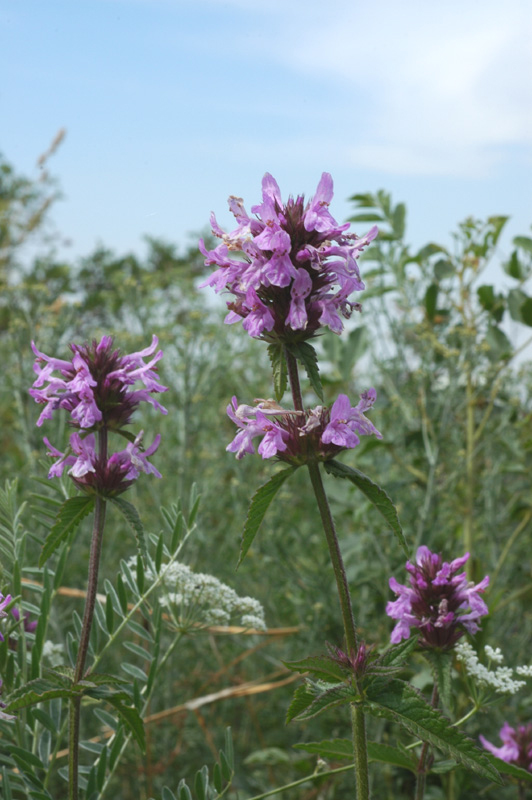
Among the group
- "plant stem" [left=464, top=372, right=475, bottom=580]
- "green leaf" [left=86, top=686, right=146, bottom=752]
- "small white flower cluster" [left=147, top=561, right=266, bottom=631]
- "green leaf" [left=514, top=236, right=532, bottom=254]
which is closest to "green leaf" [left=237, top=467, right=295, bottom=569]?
"green leaf" [left=86, top=686, right=146, bottom=752]

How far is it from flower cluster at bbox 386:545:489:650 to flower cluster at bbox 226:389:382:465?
344mm

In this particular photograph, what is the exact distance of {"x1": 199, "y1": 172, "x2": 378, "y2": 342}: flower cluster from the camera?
1.10m

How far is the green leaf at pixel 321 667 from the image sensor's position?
3.51 feet

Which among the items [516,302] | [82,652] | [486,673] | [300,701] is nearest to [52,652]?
[82,652]

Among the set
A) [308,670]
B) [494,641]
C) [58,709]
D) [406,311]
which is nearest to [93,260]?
[406,311]

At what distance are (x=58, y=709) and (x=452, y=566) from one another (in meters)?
0.79

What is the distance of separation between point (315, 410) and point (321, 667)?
14.7 inches

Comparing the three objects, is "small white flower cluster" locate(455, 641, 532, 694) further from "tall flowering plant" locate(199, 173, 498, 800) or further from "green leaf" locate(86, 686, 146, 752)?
"green leaf" locate(86, 686, 146, 752)

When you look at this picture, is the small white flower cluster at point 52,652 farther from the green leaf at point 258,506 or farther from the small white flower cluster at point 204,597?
the green leaf at point 258,506

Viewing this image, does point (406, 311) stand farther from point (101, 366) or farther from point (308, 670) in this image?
point (308, 670)

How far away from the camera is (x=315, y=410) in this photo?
1.16 meters

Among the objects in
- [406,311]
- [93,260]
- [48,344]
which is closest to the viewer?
[406,311]

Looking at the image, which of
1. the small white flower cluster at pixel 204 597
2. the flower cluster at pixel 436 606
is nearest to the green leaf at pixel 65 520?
the small white flower cluster at pixel 204 597

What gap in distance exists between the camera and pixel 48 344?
10.4 ft
